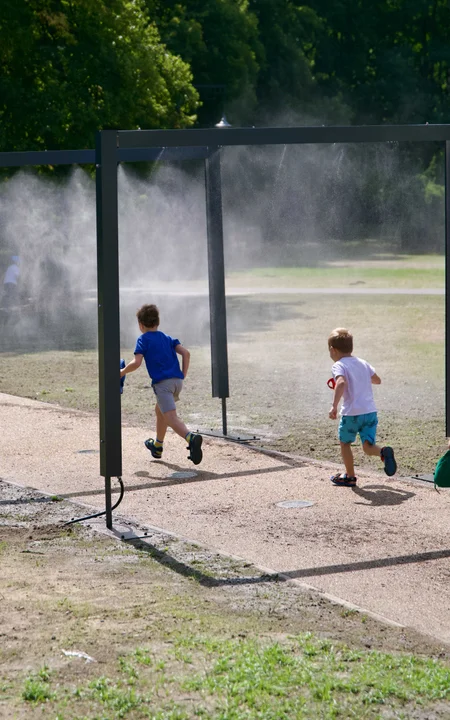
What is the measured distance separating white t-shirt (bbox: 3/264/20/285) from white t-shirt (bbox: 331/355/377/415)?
14.5 meters

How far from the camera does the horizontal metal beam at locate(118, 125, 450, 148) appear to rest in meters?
6.55

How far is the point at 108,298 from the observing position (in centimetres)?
660

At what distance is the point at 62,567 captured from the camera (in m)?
6.02

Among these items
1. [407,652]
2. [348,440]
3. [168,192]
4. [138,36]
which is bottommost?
[407,652]

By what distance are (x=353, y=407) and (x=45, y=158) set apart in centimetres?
341

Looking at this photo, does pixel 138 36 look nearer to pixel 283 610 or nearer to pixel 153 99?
pixel 153 99

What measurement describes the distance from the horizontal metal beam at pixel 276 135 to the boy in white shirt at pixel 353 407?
1490 millimetres

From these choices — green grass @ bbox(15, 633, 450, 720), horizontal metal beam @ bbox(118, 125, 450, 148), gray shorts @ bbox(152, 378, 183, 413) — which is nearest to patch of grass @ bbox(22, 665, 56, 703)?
green grass @ bbox(15, 633, 450, 720)

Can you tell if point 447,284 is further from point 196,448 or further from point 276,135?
point 196,448

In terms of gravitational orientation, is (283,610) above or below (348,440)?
below

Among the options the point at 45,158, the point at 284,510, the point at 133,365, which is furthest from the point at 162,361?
the point at 45,158

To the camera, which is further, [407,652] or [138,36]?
[138,36]

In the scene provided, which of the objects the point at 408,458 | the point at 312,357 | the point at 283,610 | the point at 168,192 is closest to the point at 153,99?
the point at 168,192

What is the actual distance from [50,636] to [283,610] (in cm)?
113
